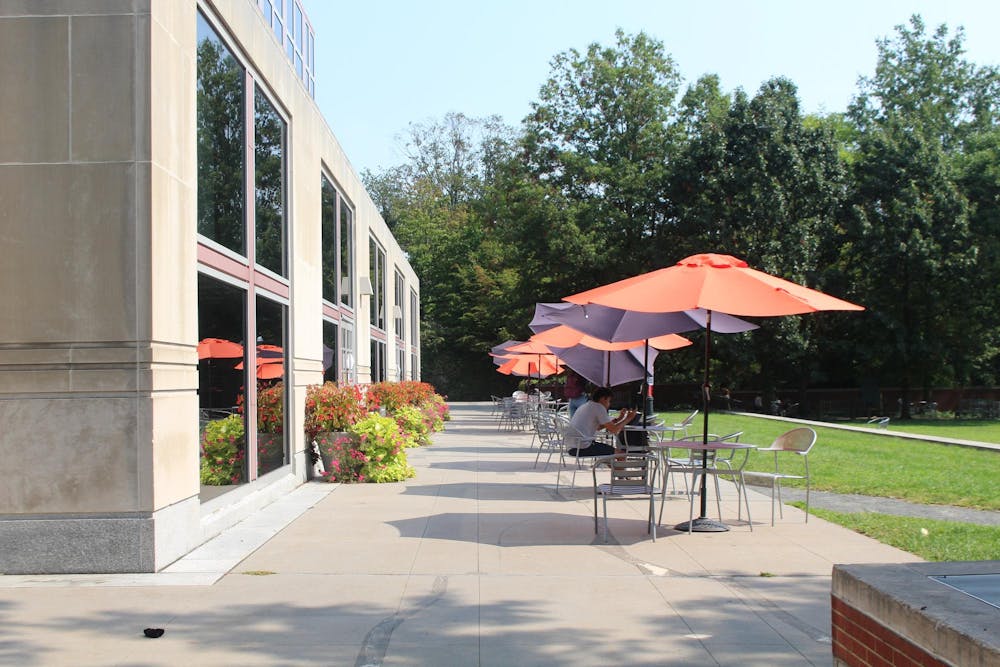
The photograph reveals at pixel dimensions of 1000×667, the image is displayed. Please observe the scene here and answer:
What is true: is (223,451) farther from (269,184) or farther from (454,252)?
(454,252)

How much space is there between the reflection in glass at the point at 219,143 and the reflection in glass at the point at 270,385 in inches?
51.3

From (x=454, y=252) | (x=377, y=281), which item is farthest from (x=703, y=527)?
(x=454, y=252)

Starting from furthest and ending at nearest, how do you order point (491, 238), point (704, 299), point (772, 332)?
point (491, 238) < point (772, 332) < point (704, 299)

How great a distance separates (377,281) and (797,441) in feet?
58.2

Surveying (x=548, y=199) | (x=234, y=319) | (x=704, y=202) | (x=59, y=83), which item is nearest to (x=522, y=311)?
(x=548, y=199)

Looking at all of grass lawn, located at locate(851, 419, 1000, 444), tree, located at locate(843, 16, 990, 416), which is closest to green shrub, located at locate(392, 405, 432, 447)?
grass lawn, located at locate(851, 419, 1000, 444)

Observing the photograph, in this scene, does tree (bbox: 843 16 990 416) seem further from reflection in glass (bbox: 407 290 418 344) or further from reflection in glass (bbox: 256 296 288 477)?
reflection in glass (bbox: 256 296 288 477)

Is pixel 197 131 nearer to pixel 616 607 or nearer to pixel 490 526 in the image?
pixel 490 526

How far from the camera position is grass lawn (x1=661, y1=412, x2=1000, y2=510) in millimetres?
12289

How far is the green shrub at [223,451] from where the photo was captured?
9.23m

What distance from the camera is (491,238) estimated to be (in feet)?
187

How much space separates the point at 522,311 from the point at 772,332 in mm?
11842

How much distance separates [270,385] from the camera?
11.8m

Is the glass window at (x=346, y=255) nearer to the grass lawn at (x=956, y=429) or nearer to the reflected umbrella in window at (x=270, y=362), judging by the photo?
the reflected umbrella in window at (x=270, y=362)
